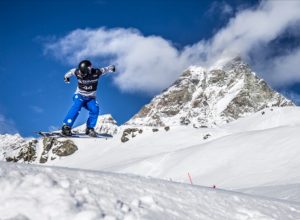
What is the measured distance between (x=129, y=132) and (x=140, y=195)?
177 ft

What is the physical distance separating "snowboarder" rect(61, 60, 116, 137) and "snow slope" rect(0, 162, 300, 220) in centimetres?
799

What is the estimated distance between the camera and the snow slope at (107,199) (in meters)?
4.57

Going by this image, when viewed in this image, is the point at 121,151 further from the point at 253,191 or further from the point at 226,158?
the point at 253,191

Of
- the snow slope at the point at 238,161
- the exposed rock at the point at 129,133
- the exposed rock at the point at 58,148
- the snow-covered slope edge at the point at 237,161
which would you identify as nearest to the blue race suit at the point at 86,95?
the snow slope at the point at 238,161

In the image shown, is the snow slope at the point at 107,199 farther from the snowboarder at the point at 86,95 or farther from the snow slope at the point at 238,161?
the snow slope at the point at 238,161

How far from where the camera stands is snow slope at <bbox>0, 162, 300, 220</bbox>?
15.0 feet

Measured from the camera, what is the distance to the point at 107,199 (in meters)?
5.09

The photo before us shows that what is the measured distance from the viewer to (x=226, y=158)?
88.0 feet

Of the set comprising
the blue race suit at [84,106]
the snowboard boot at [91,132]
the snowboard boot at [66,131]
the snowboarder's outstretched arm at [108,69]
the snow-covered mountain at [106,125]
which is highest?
the snow-covered mountain at [106,125]

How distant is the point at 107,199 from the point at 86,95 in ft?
31.4

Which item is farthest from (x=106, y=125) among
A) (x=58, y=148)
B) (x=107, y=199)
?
(x=107, y=199)

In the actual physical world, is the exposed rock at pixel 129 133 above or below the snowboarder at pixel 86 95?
above

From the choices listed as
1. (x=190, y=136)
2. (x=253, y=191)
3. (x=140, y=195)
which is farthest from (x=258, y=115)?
(x=140, y=195)

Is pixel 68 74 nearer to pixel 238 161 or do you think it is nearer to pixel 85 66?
pixel 85 66
